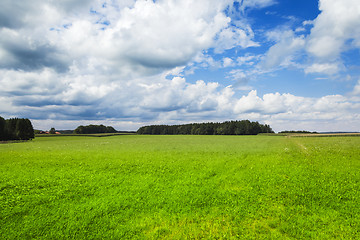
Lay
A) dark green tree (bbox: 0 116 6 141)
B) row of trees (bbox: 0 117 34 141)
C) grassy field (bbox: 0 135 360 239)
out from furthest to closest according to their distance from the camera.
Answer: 1. row of trees (bbox: 0 117 34 141)
2. dark green tree (bbox: 0 116 6 141)
3. grassy field (bbox: 0 135 360 239)

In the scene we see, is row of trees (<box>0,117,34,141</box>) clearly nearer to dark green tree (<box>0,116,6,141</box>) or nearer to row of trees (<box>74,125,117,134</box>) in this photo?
dark green tree (<box>0,116,6,141</box>)

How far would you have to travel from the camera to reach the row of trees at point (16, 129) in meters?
100.0

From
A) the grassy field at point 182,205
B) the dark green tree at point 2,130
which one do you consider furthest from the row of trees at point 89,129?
the grassy field at point 182,205

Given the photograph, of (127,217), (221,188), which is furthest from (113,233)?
(221,188)

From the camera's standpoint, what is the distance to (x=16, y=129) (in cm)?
10506

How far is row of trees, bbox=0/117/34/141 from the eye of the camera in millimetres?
99994

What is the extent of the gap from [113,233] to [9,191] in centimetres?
1034

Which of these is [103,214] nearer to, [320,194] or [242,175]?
[242,175]

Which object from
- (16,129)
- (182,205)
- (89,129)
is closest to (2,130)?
(16,129)


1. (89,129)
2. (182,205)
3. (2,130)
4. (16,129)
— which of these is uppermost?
(89,129)

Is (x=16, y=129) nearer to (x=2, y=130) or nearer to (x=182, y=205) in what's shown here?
(x=2, y=130)

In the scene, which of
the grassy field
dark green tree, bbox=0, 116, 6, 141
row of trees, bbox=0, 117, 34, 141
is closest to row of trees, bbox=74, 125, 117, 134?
row of trees, bbox=0, 117, 34, 141

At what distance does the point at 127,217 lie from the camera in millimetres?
11547

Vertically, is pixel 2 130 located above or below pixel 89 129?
below
